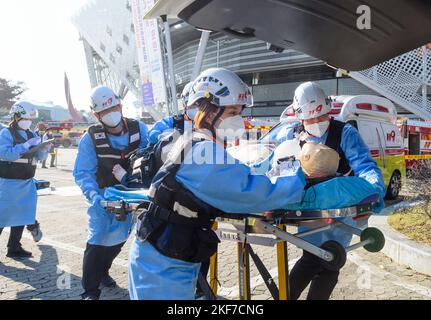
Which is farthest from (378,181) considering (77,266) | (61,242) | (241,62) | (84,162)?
(241,62)

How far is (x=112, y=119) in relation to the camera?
3.69m

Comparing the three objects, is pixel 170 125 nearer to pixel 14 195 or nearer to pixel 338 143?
pixel 338 143

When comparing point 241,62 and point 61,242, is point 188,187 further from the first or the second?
point 241,62

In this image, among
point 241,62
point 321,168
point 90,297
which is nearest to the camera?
point 321,168

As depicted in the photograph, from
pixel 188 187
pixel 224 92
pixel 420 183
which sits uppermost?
pixel 224 92

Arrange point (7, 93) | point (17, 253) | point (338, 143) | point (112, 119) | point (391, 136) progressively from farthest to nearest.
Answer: point (7, 93) < point (391, 136) < point (17, 253) < point (112, 119) < point (338, 143)

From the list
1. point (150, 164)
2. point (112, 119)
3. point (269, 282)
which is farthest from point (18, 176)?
point (269, 282)

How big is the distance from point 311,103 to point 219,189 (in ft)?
4.89

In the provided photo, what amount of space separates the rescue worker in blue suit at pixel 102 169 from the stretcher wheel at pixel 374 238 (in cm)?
209

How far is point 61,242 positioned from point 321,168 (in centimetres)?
476

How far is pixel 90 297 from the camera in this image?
3414mm

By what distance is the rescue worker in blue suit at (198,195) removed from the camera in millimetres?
1778

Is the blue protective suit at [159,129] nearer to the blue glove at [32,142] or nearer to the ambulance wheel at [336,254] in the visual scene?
the blue glove at [32,142]
